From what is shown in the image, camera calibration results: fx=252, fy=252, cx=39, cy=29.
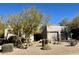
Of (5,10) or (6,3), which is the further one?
(5,10)

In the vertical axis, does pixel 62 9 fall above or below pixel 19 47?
above

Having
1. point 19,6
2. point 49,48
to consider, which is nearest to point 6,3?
point 19,6

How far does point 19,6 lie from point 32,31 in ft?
13.7

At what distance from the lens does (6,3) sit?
Answer: 13.6m

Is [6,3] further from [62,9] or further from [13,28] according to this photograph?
[13,28]

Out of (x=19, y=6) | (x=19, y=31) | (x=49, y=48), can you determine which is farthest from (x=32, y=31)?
(x=19, y=6)

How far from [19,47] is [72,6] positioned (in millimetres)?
4904

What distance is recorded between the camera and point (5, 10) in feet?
49.0
